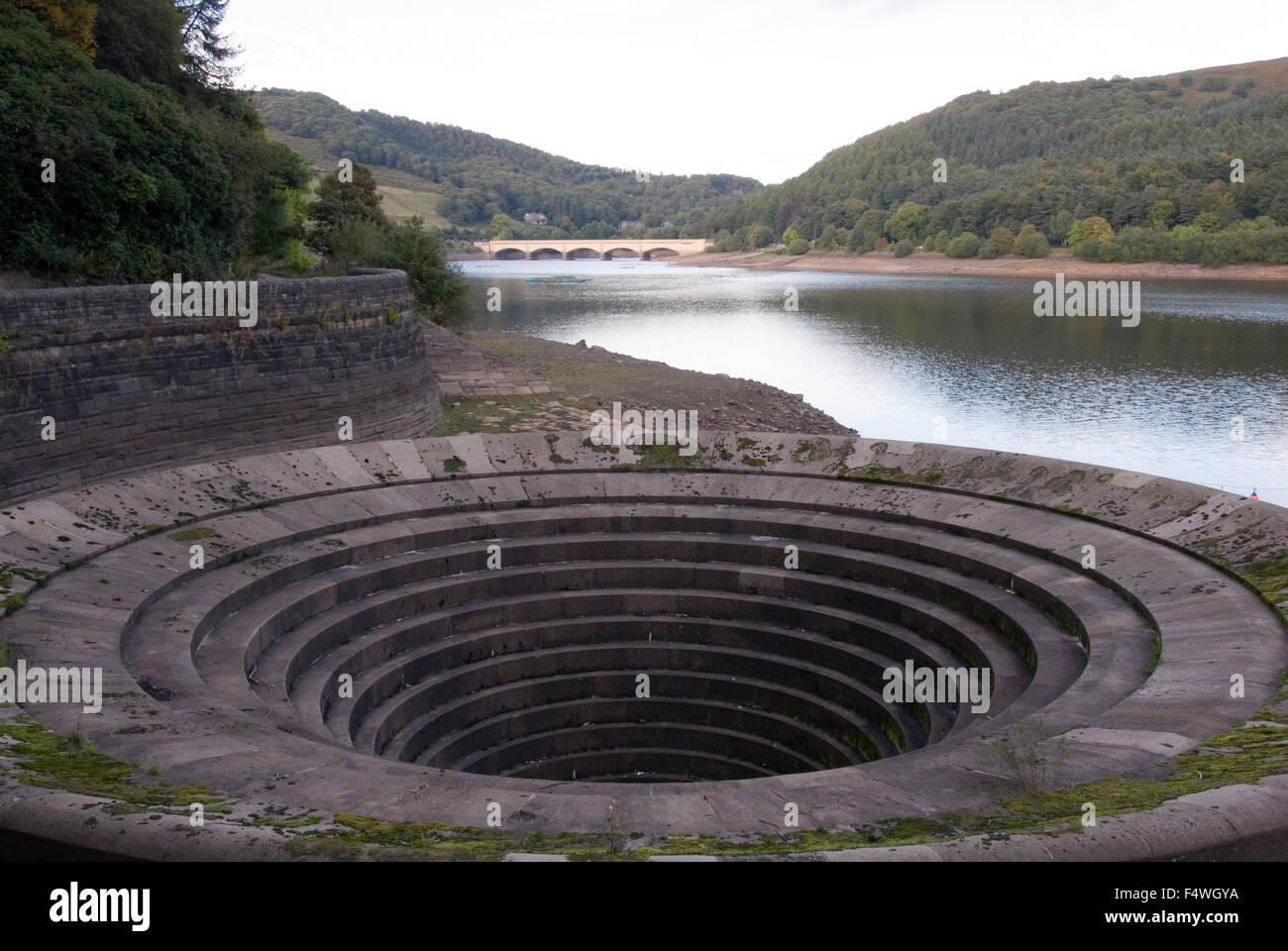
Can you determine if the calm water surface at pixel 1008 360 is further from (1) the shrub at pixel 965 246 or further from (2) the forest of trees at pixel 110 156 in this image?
(2) the forest of trees at pixel 110 156

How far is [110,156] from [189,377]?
7.56 m

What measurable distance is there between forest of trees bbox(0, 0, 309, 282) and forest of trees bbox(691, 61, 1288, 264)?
8638 centimetres

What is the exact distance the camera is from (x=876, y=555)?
20.2 meters

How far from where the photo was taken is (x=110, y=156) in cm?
2922

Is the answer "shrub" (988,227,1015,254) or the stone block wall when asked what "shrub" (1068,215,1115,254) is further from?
the stone block wall

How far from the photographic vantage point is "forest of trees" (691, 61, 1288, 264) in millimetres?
100375

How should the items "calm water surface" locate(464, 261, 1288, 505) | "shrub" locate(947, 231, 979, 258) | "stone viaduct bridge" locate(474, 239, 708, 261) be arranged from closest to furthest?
"calm water surface" locate(464, 261, 1288, 505) < "shrub" locate(947, 231, 979, 258) < "stone viaduct bridge" locate(474, 239, 708, 261)

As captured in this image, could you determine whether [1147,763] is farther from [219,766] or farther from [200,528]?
[200,528]

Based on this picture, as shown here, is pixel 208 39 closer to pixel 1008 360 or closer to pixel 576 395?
pixel 576 395

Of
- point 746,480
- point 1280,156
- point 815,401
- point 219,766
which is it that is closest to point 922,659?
point 746,480

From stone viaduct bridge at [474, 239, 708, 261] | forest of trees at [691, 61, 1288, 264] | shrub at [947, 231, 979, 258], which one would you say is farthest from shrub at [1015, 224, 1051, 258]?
stone viaduct bridge at [474, 239, 708, 261]

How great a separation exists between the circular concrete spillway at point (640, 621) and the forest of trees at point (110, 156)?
12325 millimetres

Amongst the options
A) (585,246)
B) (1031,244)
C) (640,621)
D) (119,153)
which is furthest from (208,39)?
(585,246)

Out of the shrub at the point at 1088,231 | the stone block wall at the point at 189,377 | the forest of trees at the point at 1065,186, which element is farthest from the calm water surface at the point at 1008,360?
the stone block wall at the point at 189,377
